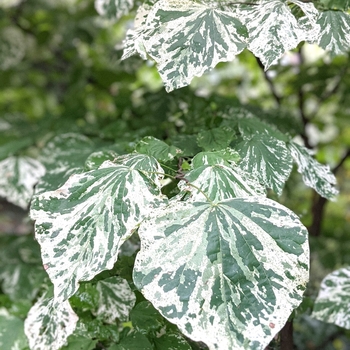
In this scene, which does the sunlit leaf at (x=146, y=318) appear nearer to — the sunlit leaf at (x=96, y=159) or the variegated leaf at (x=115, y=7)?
the sunlit leaf at (x=96, y=159)

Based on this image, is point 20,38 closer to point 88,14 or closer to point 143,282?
point 88,14

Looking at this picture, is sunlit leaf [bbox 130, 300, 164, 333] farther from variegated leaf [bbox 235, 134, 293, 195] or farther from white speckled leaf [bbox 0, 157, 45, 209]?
white speckled leaf [bbox 0, 157, 45, 209]

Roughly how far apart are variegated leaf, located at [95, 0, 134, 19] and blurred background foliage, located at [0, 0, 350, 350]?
124mm

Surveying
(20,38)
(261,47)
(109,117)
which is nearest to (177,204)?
(261,47)

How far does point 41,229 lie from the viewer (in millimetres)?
428

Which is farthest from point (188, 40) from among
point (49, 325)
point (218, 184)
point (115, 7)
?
point (49, 325)

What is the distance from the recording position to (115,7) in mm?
716

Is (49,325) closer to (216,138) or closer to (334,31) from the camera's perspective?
(216,138)

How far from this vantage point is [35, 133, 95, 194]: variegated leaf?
663mm

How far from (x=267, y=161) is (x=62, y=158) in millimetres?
385

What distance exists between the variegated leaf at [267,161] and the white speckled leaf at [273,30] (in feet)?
0.39

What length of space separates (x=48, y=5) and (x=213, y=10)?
114 centimetres

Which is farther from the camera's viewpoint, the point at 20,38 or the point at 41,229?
the point at 20,38

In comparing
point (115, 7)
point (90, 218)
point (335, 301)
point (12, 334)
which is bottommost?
point (12, 334)
